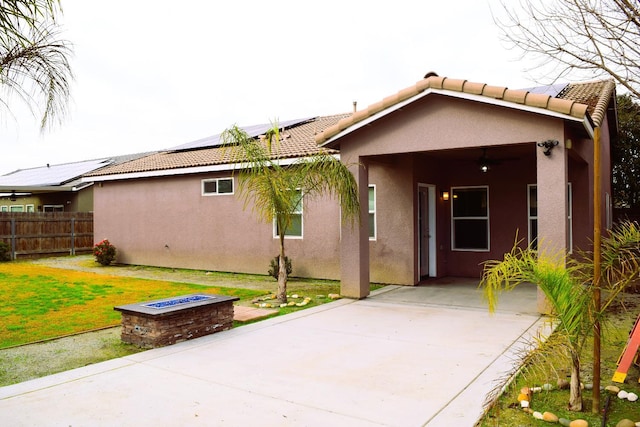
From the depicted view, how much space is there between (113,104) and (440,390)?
1574 centimetres

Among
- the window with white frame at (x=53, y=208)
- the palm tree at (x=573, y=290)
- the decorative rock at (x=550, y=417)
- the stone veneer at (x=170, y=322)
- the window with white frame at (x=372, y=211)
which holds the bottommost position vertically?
the decorative rock at (x=550, y=417)

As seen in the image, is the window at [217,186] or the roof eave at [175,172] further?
the window at [217,186]

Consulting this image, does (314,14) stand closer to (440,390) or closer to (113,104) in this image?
(113,104)

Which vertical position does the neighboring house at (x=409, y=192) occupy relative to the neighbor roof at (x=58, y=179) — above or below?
below

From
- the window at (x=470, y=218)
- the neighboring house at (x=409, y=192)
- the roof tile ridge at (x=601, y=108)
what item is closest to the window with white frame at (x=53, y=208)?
the neighboring house at (x=409, y=192)

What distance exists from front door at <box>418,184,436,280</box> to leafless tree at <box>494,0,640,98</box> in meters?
5.53

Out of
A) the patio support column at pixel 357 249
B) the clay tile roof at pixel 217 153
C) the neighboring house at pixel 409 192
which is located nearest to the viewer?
the neighboring house at pixel 409 192

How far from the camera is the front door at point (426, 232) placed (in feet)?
37.5

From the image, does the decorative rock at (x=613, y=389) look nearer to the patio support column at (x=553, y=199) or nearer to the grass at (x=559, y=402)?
the grass at (x=559, y=402)

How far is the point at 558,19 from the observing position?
5605 mm

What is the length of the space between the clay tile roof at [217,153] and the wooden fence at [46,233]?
377cm

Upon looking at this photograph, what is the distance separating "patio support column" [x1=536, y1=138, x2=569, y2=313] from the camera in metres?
7.38

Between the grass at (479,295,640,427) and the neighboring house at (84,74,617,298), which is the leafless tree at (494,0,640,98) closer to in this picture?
the neighboring house at (84,74,617,298)

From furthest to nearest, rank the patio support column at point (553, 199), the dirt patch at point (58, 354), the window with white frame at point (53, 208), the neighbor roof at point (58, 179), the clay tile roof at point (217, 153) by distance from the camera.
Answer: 1. the window with white frame at point (53, 208)
2. the neighbor roof at point (58, 179)
3. the clay tile roof at point (217, 153)
4. the patio support column at point (553, 199)
5. the dirt patch at point (58, 354)
